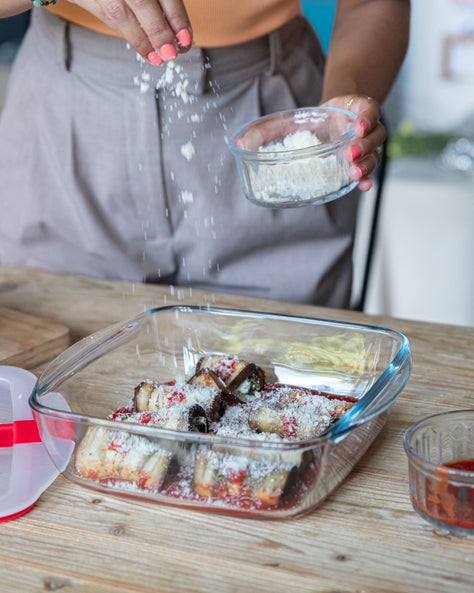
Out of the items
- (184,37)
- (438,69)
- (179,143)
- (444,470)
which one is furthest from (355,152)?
(438,69)

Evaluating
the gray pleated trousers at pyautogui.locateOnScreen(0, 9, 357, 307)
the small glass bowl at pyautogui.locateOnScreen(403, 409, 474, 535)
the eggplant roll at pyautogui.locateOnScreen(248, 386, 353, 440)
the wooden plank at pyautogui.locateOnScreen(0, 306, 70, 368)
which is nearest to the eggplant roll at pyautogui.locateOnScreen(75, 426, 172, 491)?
the eggplant roll at pyautogui.locateOnScreen(248, 386, 353, 440)

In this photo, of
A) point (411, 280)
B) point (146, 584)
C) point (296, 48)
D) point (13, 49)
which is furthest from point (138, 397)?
point (13, 49)

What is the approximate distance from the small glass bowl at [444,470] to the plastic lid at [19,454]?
1.17 feet

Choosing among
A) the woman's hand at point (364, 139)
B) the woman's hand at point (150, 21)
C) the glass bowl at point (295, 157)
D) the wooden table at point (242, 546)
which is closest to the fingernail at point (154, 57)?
the woman's hand at point (150, 21)

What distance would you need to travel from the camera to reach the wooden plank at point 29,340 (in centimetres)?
99

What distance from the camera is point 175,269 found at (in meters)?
1.31

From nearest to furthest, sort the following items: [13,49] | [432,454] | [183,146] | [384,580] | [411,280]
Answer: [384,580] < [432,454] < [183,146] < [411,280] < [13,49]

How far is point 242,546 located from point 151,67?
2.58 ft

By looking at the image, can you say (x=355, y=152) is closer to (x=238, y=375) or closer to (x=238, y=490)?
(x=238, y=375)

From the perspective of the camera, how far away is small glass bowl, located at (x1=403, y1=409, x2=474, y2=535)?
604mm

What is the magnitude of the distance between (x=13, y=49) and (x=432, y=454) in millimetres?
3405

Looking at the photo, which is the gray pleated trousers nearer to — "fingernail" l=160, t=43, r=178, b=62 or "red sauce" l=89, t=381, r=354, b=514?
"fingernail" l=160, t=43, r=178, b=62

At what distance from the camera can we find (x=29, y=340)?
1.02m

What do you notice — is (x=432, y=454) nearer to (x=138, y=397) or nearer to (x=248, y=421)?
(x=248, y=421)
